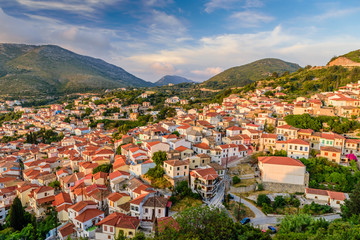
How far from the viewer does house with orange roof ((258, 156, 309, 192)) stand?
25516 millimetres

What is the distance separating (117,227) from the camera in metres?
18.4

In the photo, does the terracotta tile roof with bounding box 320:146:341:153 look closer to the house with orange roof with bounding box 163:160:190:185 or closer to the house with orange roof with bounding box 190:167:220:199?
the house with orange roof with bounding box 190:167:220:199

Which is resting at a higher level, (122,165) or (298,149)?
(298,149)

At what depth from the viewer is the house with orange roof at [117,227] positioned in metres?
18.2

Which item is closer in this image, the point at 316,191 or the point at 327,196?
the point at 327,196

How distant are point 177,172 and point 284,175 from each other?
12584mm

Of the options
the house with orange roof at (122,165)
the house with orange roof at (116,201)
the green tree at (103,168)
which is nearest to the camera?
the house with orange roof at (116,201)

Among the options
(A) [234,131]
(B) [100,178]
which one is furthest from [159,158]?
(A) [234,131]

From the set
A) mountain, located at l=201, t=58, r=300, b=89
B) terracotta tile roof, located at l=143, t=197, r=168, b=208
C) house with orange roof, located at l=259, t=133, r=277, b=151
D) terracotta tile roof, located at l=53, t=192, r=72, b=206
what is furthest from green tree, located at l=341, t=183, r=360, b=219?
mountain, located at l=201, t=58, r=300, b=89

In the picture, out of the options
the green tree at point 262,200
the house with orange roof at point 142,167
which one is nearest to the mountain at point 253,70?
the house with orange roof at point 142,167

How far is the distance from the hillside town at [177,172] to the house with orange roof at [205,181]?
107mm

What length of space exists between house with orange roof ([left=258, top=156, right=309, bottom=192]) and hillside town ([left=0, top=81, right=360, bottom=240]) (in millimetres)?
105

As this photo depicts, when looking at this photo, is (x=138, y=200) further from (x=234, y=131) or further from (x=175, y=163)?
(x=234, y=131)

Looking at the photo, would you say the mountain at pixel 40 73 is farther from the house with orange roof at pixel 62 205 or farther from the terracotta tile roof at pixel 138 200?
the terracotta tile roof at pixel 138 200
